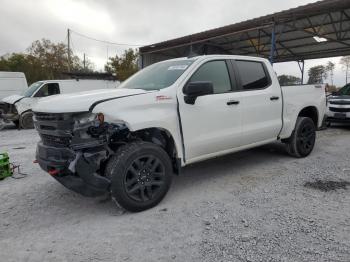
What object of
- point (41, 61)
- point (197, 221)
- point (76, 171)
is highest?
point (41, 61)

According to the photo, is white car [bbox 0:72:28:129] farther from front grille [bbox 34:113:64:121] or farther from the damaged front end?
the damaged front end

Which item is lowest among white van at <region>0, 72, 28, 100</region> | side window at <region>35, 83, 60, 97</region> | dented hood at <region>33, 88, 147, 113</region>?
dented hood at <region>33, 88, 147, 113</region>

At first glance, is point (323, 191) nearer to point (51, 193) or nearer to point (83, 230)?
point (83, 230)

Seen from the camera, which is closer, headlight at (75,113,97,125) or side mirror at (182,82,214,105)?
headlight at (75,113,97,125)

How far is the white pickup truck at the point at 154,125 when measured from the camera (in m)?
3.13

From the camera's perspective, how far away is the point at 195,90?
359 centimetres

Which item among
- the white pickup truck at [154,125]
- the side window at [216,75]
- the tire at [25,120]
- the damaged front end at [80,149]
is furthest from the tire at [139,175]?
the tire at [25,120]

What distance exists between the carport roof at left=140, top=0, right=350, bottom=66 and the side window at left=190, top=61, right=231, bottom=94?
201 inches

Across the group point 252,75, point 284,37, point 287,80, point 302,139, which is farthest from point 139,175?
point 284,37

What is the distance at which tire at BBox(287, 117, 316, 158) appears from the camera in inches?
217

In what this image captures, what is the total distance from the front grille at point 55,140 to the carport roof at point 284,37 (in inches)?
258

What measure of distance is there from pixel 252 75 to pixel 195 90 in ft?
5.23

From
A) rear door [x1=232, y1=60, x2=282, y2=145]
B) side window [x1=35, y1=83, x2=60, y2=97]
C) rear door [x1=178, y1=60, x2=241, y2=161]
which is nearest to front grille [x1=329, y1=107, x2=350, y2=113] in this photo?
rear door [x1=232, y1=60, x2=282, y2=145]

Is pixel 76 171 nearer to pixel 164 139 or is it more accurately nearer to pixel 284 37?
pixel 164 139
